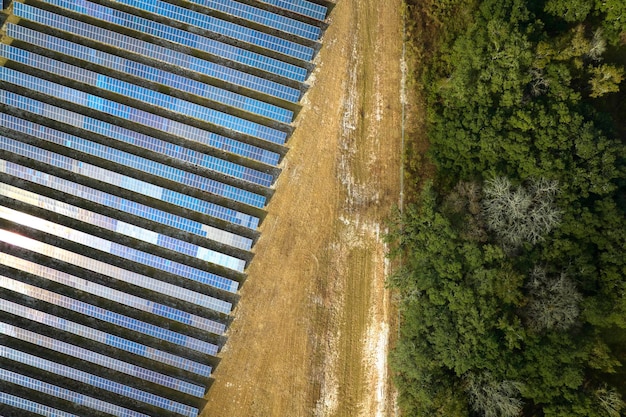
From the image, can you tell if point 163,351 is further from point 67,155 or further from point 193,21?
point 193,21

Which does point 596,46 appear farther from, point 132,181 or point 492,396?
point 132,181

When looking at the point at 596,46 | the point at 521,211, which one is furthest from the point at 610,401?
the point at 596,46

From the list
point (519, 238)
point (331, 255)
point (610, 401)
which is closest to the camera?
point (519, 238)

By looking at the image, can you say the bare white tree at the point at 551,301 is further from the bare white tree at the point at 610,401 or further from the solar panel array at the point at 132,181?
the solar panel array at the point at 132,181

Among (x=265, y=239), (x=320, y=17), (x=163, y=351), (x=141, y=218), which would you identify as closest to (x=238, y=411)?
(x=163, y=351)

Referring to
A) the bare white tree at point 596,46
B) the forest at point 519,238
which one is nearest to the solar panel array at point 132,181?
the forest at point 519,238

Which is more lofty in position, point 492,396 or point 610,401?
point 610,401
